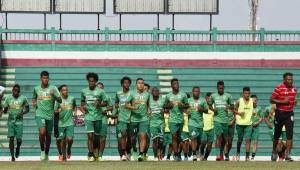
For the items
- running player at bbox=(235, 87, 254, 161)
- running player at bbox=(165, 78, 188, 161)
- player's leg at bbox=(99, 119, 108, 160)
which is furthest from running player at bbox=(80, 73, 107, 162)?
running player at bbox=(235, 87, 254, 161)

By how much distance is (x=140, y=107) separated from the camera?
2645cm

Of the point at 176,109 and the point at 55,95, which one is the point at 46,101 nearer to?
the point at 55,95

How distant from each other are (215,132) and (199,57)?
12.7m

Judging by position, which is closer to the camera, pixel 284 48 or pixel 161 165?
pixel 161 165

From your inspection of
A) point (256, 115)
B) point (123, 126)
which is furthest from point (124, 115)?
point (256, 115)

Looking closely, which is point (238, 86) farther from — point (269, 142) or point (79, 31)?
point (79, 31)

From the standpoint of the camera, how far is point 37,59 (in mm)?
41656

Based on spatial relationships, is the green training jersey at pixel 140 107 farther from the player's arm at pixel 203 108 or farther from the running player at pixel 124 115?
the player's arm at pixel 203 108

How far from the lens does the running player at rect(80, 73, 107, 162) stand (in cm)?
2620

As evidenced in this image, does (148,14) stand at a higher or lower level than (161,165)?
higher

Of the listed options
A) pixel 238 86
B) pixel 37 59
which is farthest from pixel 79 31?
pixel 238 86

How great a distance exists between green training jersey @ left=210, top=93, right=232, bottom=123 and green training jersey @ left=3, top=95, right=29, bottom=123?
4610mm

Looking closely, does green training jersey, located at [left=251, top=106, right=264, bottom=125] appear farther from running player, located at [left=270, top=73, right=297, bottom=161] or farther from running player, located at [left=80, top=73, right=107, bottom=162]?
running player, located at [left=80, top=73, right=107, bottom=162]

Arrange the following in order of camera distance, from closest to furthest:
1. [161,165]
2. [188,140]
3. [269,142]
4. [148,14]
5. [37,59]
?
[161,165] → [188,140] → [269,142] → [37,59] → [148,14]
